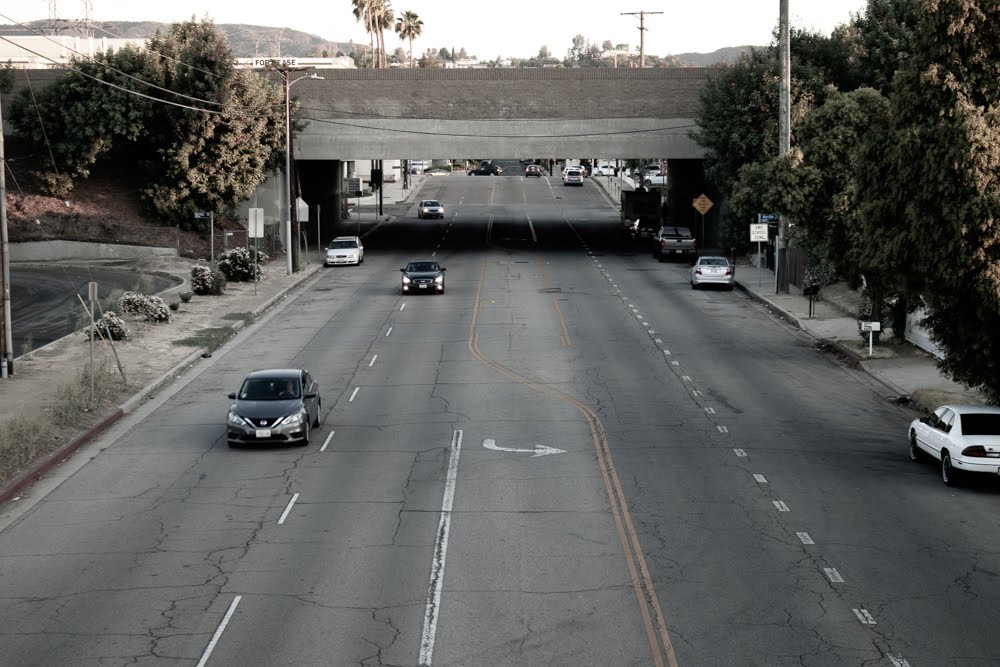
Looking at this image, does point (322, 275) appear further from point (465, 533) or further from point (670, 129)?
point (465, 533)

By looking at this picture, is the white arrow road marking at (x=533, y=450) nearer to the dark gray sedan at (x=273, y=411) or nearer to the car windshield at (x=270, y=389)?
the dark gray sedan at (x=273, y=411)

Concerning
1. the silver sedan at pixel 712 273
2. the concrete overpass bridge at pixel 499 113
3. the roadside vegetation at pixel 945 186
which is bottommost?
the silver sedan at pixel 712 273

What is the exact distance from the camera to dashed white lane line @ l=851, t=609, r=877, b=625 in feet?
51.4

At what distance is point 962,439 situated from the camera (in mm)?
22938

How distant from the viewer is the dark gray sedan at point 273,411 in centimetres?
2625

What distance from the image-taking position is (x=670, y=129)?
74.8 metres

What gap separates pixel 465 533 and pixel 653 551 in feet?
9.82

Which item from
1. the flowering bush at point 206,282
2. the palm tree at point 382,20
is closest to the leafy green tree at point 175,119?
the flowering bush at point 206,282

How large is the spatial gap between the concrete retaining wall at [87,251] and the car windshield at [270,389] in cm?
4380

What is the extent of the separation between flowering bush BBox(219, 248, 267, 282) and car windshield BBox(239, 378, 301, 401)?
3222 centimetres

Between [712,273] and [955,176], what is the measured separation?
33.1 metres

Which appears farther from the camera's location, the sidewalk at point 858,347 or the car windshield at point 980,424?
the sidewalk at point 858,347

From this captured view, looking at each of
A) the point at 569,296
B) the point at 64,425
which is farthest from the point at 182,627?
the point at 569,296

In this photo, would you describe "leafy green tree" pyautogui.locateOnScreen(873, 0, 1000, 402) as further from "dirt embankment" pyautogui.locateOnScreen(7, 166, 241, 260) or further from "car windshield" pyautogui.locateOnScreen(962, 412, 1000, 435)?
"dirt embankment" pyautogui.locateOnScreen(7, 166, 241, 260)
